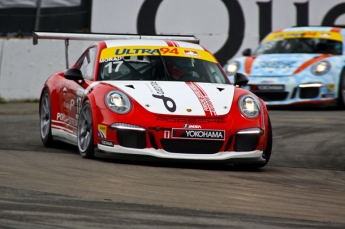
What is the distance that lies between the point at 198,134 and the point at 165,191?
1.73 meters

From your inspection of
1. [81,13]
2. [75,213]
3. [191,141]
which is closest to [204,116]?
[191,141]

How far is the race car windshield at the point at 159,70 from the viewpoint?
379 inches

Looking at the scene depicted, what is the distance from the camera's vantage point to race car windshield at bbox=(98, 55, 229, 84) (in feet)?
31.6

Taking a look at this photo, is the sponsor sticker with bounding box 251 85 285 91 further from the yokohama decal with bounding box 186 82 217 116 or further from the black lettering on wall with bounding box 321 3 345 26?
the yokohama decal with bounding box 186 82 217 116

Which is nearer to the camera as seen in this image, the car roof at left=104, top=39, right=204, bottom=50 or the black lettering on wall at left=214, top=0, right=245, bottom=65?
the car roof at left=104, top=39, right=204, bottom=50

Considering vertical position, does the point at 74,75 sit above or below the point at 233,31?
above

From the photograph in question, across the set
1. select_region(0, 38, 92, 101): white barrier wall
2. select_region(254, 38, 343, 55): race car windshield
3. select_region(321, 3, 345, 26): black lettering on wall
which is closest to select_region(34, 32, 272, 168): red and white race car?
select_region(254, 38, 343, 55): race car windshield

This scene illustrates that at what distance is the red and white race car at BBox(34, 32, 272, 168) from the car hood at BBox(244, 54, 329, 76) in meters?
5.76

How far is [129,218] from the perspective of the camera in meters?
5.72

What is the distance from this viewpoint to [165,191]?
277 inches

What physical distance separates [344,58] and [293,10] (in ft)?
8.76

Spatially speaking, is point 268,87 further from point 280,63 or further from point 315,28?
point 315,28

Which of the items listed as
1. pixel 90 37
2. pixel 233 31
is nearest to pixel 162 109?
pixel 90 37

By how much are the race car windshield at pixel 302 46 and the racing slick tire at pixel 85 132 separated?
790 centimetres
